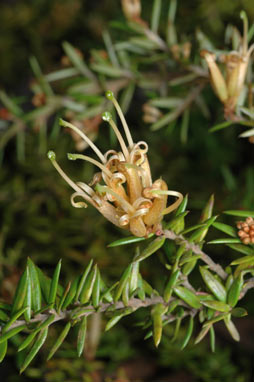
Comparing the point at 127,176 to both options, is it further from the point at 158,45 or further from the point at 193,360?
the point at 193,360

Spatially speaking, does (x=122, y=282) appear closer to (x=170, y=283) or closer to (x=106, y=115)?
(x=170, y=283)

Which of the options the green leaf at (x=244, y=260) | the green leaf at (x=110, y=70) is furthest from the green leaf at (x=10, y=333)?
the green leaf at (x=110, y=70)

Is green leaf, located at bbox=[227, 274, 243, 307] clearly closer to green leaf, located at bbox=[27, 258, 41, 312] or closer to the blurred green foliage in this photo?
green leaf, located at bbox=[27, 258, 41, 312]

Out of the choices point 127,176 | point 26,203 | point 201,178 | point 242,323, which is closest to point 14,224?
point 26,203

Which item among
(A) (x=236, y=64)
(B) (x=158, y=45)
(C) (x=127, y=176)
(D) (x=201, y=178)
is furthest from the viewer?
(D) (x=201, y=178)

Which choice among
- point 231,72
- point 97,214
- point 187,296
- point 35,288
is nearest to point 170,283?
point 187,296

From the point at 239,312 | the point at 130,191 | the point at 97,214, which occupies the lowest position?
the point at 97,214

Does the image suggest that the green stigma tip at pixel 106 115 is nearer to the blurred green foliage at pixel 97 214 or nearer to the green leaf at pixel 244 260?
the green leaf at pixel 244 260
